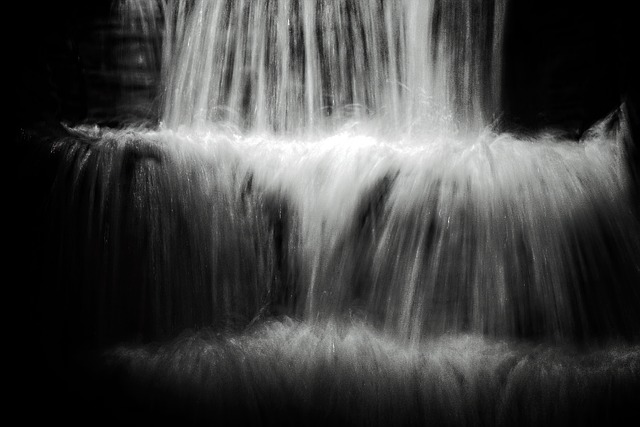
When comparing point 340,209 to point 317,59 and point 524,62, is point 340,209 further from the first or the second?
point 524,62

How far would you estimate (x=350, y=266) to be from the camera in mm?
3188

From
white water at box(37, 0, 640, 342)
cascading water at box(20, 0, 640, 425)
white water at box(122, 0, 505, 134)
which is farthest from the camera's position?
white water at box(122, 0, 505, 134)

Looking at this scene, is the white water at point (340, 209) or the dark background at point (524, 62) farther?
the dark background at point (524, 62)

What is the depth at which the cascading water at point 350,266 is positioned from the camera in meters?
3.00

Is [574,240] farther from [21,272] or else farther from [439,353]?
[21,272]

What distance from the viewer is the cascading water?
2998 millimetres

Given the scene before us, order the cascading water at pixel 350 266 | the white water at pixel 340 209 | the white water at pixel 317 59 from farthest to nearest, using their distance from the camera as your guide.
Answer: the white water at pixel 317 59, the white water at pixel 340 209, the cascading water at pixel 350 266

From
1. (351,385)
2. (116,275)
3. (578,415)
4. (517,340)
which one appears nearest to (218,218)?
(116,275)

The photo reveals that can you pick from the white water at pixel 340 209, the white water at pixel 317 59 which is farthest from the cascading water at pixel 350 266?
the white water at pixel 317 59

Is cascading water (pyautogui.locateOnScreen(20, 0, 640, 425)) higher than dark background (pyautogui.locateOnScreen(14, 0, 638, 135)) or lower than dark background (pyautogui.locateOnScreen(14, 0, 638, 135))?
lower

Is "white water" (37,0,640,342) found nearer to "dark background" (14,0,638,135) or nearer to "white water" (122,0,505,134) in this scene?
"white water" (122,0,505,134)

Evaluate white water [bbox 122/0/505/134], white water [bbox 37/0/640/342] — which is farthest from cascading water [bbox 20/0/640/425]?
white water [bbox 122/0/505/134]

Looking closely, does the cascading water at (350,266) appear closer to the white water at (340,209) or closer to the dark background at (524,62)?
the white water at (340,209)

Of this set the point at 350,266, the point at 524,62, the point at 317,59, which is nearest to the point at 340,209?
the point at 350,266
